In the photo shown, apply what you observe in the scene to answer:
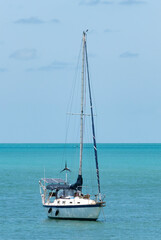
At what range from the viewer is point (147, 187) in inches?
→ 4178

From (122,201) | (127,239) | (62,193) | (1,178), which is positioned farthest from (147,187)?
(127,239)

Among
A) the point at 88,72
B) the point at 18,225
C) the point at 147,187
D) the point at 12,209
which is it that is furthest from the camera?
the point at 147,187

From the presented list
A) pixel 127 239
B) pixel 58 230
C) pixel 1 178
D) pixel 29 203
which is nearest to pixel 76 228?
pixel 58 230

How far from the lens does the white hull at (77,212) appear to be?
218 feet

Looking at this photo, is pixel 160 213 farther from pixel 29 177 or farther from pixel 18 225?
pixel 29 177

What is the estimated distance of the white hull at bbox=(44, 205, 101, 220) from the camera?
2613 inches

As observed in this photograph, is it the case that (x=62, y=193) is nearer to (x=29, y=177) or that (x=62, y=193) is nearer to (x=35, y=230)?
(x=35, y=230)

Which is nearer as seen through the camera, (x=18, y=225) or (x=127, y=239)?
→ (x=127, y=239)

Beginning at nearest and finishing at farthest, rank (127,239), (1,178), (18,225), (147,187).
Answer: (127,239), (18,225), (147,187), (1,178)

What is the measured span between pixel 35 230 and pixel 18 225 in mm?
3262

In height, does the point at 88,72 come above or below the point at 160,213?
above

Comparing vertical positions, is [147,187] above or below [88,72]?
below

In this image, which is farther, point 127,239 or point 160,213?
point 160,213

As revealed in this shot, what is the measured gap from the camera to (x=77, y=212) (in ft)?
218
